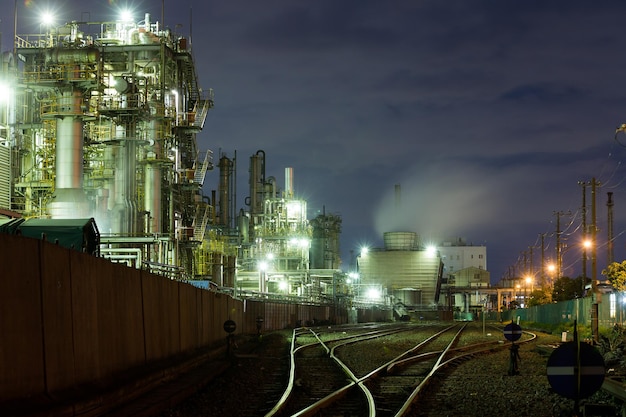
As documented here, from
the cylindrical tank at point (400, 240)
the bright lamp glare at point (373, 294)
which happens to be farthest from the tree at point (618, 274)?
the cylindrical tank at point (400, 240)

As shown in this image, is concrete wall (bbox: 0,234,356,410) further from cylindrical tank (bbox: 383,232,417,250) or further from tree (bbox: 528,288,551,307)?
cylindrical tank (bbox: 383,232,417,250)

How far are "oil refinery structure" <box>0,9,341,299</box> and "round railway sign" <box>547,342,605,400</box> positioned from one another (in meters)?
19.3

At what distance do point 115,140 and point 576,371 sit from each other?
130 feet

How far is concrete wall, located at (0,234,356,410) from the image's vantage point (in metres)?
10.5

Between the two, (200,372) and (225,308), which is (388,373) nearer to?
(200,372)

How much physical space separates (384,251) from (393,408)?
458 ft

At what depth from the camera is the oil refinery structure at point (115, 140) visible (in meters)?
39.5

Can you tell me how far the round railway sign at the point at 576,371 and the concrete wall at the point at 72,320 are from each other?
6.42 metres

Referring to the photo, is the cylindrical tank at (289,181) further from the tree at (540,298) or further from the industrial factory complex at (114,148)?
the tree at (540,298)

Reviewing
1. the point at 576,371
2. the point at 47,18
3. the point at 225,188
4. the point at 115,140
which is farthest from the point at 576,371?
the point at 225,188

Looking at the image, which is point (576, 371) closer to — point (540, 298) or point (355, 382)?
point (355, 382)

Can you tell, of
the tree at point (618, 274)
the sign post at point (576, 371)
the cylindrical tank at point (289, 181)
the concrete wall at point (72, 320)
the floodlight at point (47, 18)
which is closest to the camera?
the sign post at point (576, 371)

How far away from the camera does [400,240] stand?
15638 centimetres

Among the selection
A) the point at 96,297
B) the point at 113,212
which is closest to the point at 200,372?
the point at 96,297
